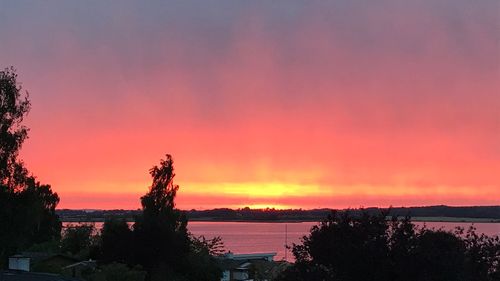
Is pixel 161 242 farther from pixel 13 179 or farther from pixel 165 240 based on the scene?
pixel 13 179

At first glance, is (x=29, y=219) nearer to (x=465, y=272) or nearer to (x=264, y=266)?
→ (x=465, y=272)

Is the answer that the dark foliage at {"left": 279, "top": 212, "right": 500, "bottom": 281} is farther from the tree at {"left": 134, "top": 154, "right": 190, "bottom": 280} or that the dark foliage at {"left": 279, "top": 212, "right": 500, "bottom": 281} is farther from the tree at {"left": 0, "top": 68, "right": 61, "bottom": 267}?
the tree at {"left": 134, "top": 154, "right": 190, "bottom": 280}

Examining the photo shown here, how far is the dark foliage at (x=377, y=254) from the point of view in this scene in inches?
655

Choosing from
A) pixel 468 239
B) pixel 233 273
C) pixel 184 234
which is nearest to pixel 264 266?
pixel 233 273

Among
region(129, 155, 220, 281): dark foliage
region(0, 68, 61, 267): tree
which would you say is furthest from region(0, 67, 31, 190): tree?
region(129, 155, 220, 281): dark foliage

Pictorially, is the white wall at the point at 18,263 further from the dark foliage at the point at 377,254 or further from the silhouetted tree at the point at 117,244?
the dark foliage at the point at 377,254

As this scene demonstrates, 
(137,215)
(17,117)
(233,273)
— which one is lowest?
(233,273)

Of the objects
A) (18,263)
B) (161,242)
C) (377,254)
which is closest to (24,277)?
(18,263)

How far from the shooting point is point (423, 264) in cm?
1664

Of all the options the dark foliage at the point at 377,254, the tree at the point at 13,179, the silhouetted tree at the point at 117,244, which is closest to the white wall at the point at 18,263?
the tree at the point at 13,179

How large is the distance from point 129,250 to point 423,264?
3184 centimetres

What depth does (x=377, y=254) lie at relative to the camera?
679 inches

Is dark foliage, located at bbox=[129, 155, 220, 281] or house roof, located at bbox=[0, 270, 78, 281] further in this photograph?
dark foliage, located at bbox=[129, 155, 220, 281]

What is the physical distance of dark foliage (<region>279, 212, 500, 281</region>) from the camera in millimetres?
16641
